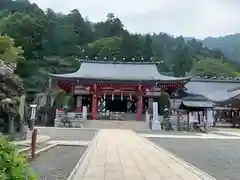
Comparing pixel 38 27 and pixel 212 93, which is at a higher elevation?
pixel 38 27

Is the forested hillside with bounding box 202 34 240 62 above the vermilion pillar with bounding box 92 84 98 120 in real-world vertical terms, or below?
above

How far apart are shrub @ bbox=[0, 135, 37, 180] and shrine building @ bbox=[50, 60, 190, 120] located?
3010 centimetres

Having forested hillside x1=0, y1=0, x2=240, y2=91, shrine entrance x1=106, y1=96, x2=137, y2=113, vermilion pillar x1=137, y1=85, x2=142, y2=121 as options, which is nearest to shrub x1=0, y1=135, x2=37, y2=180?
vermilion pillar x1=137, y1=85, x2=142, y2=121

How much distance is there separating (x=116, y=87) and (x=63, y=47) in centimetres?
3927

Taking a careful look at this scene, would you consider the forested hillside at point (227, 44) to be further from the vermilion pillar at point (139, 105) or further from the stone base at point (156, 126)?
the stone base at point (156, 126)

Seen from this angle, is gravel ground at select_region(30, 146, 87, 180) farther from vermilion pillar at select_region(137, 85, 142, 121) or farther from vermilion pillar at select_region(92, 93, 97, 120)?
vermilion pillar at select_region(137, 85, 142, 121)

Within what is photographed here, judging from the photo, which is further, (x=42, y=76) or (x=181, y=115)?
(x=42, y=76)

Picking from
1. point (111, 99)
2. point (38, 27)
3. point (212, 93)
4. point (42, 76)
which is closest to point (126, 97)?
point (111, 99)

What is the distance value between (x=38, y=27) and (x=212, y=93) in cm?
3401

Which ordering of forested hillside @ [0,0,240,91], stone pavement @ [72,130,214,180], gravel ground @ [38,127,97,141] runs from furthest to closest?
forested hillside @ [0,0,240,91], gravel ground @ [38,127,97,141], stone pavement @ [72,130,214,180]

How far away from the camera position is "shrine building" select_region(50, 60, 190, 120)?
33.5 metres

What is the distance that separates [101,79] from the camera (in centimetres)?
3344

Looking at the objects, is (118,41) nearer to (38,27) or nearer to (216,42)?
(38,27)

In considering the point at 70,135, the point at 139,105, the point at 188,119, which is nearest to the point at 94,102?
the point at 139,105
